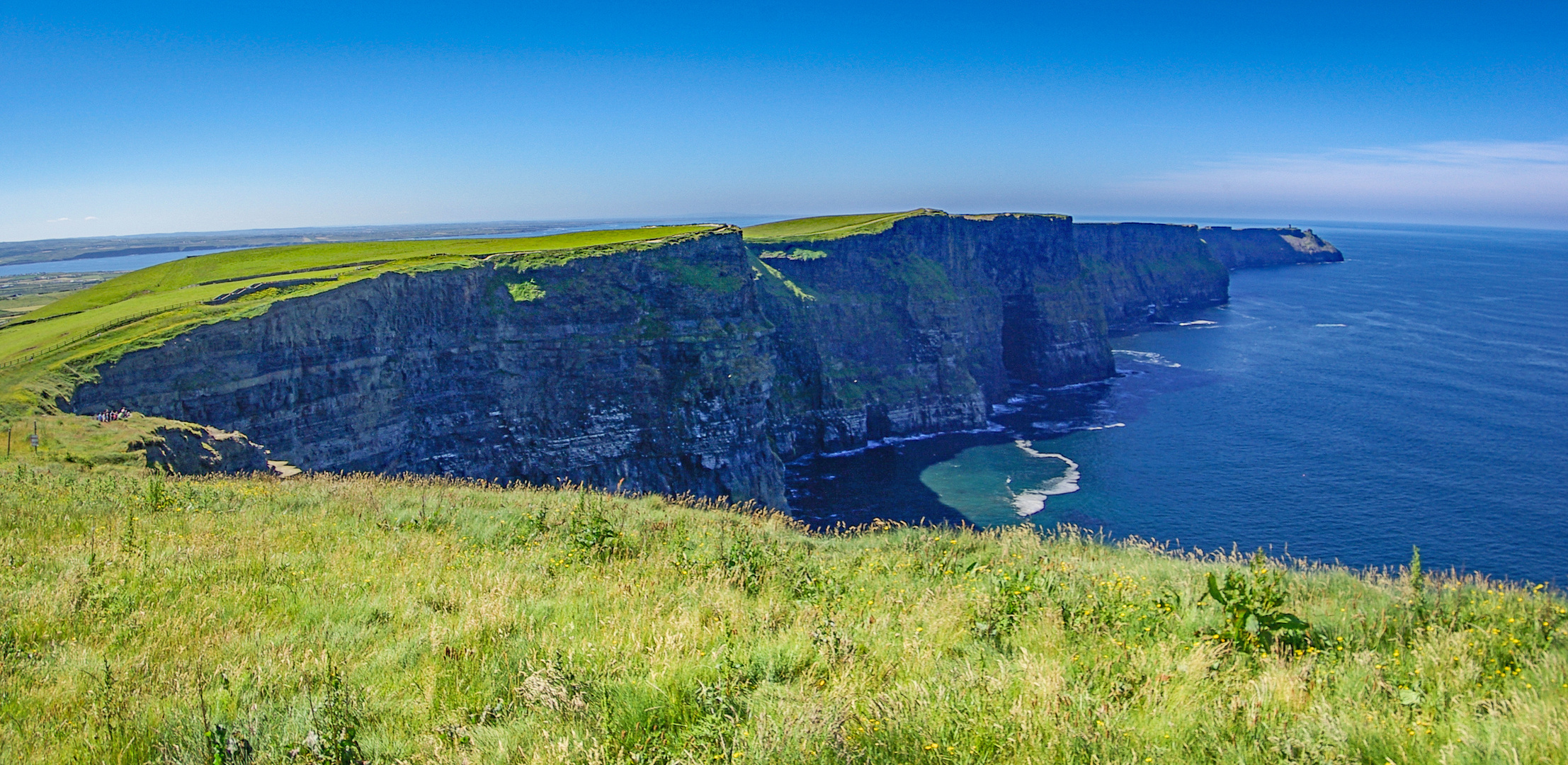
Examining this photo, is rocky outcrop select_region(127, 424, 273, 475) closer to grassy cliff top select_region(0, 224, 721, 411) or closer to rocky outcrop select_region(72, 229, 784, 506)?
grassy cliff top select_region(0, 224, 721, 411)

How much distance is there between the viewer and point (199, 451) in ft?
81.3

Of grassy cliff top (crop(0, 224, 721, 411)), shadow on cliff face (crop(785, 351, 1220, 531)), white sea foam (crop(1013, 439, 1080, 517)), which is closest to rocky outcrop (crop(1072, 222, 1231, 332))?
shadow on cliff face (crop(785, 351, 1220, 531))

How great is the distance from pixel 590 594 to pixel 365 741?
3.19 m

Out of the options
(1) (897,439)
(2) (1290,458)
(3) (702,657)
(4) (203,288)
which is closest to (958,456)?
(1) (897,439)

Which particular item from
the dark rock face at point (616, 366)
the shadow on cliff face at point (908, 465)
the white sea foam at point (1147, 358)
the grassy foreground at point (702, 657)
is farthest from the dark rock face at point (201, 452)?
the white sea foam at point (1147, 358)

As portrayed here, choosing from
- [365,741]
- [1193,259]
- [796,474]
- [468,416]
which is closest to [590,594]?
[365,741]

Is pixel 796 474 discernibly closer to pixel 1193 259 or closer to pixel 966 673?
pixel 966 673

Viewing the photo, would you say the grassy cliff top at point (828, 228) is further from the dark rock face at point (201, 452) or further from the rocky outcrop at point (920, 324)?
the dark rock face at point (201, 452)

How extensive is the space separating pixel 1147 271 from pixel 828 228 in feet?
294

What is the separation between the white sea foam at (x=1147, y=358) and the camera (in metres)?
100

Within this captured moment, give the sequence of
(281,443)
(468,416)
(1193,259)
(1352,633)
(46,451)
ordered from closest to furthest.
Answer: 1. (1352,633)
2. (46,451)
3. (281,443)
4. (468,416)
5. (1193,259)

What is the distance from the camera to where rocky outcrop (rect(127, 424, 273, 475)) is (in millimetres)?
22797

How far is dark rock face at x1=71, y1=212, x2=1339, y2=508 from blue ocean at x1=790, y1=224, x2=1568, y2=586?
22.8 feet

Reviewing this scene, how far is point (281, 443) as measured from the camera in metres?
35.8
